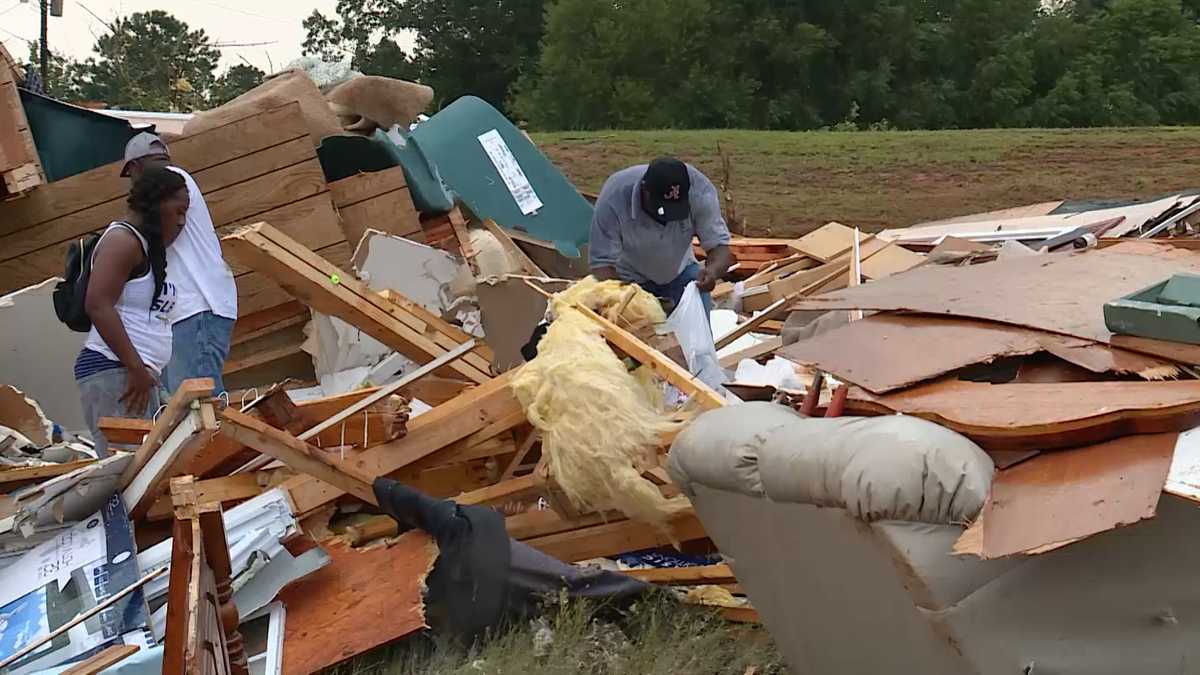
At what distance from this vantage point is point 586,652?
A: 346 centimetres

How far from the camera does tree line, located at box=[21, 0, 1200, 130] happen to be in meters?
29.2

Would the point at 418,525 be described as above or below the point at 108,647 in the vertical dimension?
below

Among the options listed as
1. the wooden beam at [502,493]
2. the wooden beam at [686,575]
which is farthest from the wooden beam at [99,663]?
the wooden beam at [686,575]

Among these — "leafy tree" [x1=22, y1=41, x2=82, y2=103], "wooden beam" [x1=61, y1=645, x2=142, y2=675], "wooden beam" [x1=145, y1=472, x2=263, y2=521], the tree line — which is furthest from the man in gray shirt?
the tree line

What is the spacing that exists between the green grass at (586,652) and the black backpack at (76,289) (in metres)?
1.47

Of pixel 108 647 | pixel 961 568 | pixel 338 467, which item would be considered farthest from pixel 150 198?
pixel 961 568

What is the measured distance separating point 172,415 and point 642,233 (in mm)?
2718

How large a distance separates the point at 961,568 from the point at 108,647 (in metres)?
1.77

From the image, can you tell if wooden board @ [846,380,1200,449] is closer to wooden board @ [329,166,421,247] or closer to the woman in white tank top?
the woman in white tank top

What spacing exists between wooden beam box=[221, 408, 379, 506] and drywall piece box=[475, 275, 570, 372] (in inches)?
61.5

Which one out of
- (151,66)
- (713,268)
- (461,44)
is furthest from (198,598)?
(461,44)

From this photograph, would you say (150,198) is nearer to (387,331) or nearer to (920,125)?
(387,331)

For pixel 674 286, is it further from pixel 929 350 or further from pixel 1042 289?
pixel 929 350

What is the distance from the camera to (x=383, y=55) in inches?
1358
